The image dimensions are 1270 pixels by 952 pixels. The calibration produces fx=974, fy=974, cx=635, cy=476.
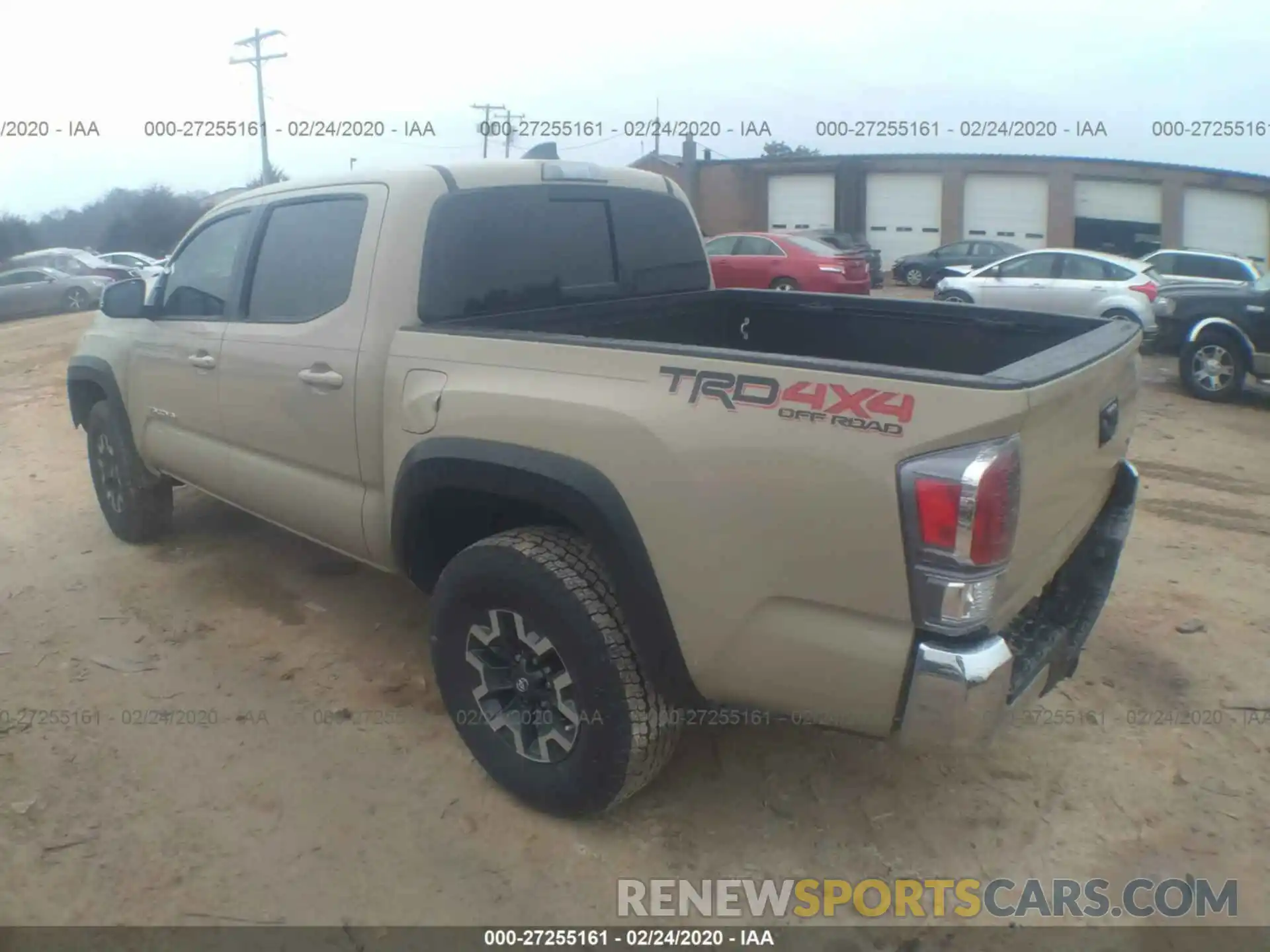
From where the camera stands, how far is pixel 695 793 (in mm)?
3203

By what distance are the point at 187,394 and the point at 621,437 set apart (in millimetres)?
2717

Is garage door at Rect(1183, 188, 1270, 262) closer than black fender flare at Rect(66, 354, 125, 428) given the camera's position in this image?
No

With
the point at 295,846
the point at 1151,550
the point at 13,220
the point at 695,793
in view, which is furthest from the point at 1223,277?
the point at 13,220

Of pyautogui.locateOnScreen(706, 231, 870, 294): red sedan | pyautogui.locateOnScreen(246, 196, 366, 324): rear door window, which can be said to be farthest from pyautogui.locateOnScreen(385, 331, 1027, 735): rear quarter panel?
pyautogui.locateOnScreen(706, 231, 870, 294): red sedan

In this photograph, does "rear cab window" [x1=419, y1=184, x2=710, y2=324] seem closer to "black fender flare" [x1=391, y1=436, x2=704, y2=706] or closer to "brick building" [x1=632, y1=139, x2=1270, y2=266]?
"black fender flare" [x1=391, y1=436, x2=704, y2=706]

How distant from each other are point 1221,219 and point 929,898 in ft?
116

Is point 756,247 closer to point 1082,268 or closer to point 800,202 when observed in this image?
point 1082,268

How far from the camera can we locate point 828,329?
3994mm

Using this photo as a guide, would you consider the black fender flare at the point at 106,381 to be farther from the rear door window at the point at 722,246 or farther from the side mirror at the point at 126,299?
the rear door window at the point at 722,246

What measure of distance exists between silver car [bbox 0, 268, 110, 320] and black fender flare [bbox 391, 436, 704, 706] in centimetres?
2150

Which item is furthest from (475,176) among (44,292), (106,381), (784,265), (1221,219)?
(1221,219)

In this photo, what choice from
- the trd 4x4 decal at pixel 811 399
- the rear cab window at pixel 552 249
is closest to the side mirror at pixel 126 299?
the rear cab window at pixel 552 249

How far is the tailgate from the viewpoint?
7.36 ft

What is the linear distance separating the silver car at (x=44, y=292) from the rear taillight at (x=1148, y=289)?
20.0 metres
